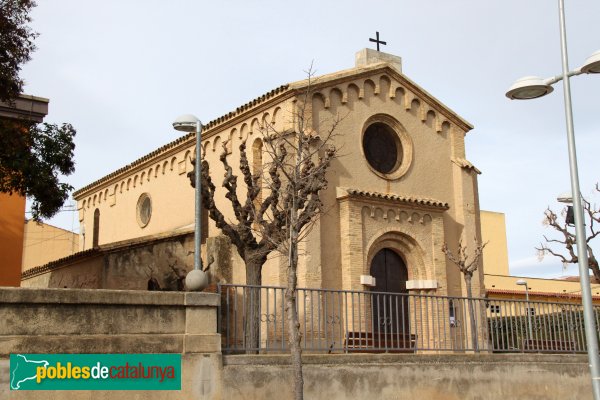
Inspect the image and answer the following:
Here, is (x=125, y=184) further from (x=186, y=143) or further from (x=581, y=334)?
(x=581, y=334)

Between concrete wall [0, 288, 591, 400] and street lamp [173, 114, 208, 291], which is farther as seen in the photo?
street lamp [173, 114, 208, 291]

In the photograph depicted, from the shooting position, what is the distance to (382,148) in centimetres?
2195

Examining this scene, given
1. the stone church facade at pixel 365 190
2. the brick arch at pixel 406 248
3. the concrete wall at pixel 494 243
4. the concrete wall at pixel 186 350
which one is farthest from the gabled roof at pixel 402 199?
the concrete wall at pixel 494 243

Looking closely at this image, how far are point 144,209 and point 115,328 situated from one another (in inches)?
701

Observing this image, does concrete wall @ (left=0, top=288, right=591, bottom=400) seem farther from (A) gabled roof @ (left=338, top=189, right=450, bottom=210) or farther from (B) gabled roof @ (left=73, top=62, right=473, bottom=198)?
(B) gabled roof @ (left=73, top=62, right=473, bottom=198)

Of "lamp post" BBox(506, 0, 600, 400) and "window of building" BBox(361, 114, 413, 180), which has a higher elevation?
"window of building" BBox(361, 114, 413, 180)

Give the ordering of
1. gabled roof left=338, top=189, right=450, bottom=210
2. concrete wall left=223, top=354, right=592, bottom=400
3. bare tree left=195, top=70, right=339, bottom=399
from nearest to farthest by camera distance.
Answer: bare tree left=195, top=70, right=339, bottom=399 → concrete wall left=223, top=354, right=592, bottom=400 → gabled roof left=338, top=189, right=450, bottom=210

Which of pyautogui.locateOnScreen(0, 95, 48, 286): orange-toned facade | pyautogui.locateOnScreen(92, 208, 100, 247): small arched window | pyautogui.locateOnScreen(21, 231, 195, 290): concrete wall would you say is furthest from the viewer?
pyautogui.locateOnScreen(92, 208, 100, 247): small arched window

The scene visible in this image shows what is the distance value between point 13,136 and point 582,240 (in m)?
9.82

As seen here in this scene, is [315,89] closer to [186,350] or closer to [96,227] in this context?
[186,350]

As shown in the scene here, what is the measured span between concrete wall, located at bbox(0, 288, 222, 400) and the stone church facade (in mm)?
8129

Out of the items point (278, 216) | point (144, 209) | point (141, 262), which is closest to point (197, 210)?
point (278, 216)

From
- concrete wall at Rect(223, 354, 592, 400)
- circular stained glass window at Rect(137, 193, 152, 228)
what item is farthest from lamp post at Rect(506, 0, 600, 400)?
circular stained glass window at Rect(137, 193, 152, 228)

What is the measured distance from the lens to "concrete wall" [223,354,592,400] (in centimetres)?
1055
